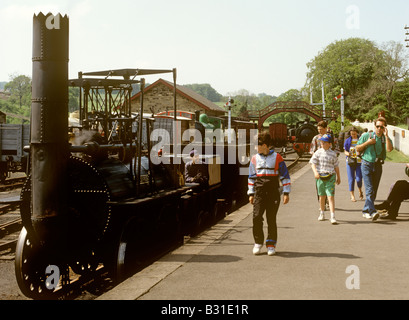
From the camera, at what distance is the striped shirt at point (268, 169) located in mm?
7754

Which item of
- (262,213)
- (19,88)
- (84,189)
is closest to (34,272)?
(84,189)

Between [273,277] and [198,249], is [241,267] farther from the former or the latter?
[198,249]

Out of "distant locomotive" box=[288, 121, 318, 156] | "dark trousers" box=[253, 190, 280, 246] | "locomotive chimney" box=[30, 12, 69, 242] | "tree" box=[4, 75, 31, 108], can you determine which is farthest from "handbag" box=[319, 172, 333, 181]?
"tree" box=[4, 75, 31, 108]

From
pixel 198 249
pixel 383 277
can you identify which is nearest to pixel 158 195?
pixel 198 249

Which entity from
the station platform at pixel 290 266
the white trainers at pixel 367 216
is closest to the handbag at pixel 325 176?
the station platform at pixel 290 266

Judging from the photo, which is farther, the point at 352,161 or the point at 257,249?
the point at 352,161

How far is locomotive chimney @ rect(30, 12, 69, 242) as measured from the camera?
679 cm

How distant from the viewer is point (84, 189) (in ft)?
25.8

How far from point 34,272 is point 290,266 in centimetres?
355

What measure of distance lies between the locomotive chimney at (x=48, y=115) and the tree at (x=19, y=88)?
425 feet

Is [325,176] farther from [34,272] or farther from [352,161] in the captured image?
[34,272]
